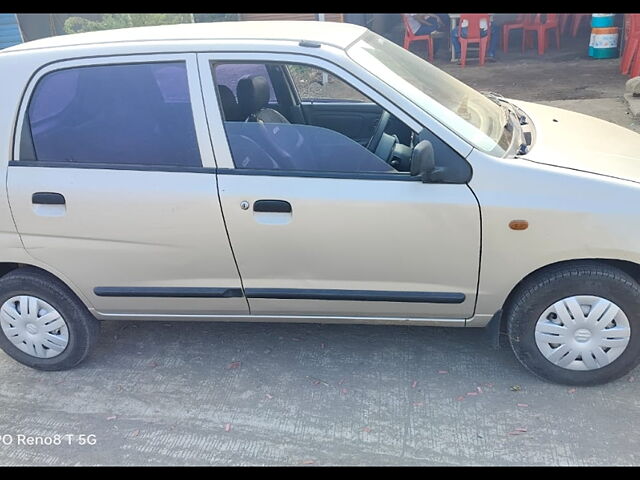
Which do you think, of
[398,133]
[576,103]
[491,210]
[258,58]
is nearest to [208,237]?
[258,58]

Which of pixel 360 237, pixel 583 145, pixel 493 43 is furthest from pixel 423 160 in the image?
pixel 493 43

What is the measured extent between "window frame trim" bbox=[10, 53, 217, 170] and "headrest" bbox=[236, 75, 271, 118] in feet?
0.96

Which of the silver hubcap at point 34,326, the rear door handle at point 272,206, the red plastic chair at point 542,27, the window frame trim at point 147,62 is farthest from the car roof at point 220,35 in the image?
the red plastic chair at point 542,27

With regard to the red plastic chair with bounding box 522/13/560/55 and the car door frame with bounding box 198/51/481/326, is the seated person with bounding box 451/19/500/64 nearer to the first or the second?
the red plastic chair with bounding box 522/13/560/55

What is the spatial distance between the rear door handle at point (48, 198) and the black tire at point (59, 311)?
0.48 m

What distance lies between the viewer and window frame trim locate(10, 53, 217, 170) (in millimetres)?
2939

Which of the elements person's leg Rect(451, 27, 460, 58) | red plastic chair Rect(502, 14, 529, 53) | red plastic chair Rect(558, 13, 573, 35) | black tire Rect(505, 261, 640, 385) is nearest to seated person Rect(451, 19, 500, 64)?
person's leg Rect(451, 27, 460, 58)

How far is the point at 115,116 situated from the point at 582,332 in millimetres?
2611

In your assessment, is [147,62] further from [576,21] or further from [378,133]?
[576,21]

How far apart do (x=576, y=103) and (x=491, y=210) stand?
5724mm

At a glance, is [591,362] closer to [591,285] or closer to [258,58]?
[591,285]

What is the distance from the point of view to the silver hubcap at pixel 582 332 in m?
2.85

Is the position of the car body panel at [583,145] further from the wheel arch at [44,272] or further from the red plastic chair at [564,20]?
the red plastic chair at [564,20]

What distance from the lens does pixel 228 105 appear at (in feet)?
9.96
